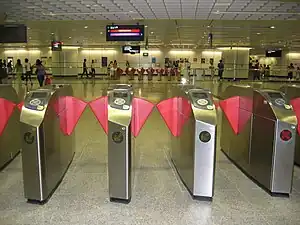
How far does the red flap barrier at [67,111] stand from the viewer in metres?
3.83

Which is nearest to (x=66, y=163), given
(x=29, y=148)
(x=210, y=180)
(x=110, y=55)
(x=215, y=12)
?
(x=29, y=148)

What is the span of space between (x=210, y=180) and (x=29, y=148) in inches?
72.7

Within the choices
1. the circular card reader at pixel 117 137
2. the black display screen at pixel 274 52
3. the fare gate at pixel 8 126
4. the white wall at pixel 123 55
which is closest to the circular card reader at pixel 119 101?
the circular card reader at pixel 117 137

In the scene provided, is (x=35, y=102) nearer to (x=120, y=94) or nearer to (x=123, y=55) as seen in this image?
(x=120, y=94)

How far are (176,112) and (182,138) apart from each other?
0.53m

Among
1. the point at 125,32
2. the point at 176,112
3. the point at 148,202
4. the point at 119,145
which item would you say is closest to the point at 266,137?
the point at 176,112

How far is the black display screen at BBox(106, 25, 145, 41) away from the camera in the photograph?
11.0 m

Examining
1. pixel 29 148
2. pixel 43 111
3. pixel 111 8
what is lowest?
pixel 29 148

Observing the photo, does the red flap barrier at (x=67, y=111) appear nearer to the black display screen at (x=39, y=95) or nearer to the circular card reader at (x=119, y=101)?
the black display screen at (x=39, y=95)

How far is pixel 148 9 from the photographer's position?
9.09m

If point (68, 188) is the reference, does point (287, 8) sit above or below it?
above

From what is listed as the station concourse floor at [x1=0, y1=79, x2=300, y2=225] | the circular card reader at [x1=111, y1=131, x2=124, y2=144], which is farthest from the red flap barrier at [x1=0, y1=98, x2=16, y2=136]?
the circular card reader at [x1=111, y1=131, x2=124, y2=144]

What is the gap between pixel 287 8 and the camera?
880cm

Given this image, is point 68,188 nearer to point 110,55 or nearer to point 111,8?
point 111,8
